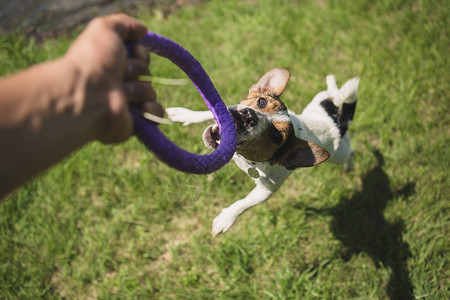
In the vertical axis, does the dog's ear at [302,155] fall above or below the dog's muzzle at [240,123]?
below

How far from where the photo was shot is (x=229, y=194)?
3.87 meters

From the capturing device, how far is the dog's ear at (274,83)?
300cm

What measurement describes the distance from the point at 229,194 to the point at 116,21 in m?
2.70

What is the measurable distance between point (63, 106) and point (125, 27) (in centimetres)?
50

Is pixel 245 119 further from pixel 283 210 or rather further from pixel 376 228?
pixel 376 228

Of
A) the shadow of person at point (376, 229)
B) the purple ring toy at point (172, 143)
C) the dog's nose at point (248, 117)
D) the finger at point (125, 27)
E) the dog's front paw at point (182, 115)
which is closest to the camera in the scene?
the finger at point (125, 27)

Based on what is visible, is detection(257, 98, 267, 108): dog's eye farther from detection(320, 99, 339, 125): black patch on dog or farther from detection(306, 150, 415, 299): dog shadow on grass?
detection(306, 150, 415, 299): dog shadow on grass

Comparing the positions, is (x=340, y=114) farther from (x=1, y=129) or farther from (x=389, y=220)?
(x=1, y=129)

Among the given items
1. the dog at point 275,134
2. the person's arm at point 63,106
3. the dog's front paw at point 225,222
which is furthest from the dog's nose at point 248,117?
the person's arm at point 63,106

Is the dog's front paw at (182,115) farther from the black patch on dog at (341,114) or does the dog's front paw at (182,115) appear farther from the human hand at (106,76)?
the human hand at (106,76)

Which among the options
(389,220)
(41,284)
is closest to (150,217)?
(41,284)

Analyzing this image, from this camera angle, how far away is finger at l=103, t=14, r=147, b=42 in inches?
54.3

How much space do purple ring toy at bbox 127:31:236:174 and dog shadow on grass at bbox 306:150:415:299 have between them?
2.07 meters

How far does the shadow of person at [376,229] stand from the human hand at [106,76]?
9.51ft
